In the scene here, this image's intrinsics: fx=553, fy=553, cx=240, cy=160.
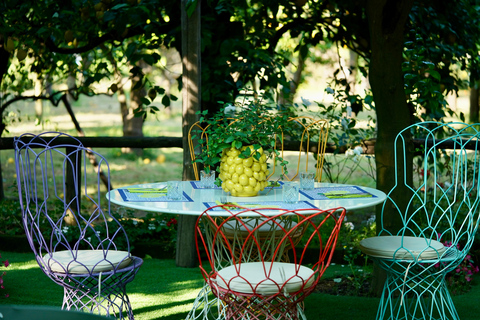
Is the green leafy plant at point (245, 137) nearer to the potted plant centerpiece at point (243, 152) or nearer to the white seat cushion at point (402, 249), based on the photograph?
the potted plant centerpiece at point (243, 152)

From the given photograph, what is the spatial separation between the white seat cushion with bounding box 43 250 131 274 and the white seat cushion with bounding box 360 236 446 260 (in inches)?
45.4

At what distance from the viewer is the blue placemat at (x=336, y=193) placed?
2551 mm

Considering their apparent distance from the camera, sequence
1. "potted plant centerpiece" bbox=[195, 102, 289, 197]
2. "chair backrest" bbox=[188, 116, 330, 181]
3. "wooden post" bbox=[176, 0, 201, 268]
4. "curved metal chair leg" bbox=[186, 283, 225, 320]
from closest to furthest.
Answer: "potted plant centerpiece" bbox=[195, 102, 289, 197], "curved metal chair leg" bbox=[186, 283, 225, 320], "chair backrest" bbox=[188, 116, 330, 181], "wooden post" bbox=[176, 0, 201, 268]

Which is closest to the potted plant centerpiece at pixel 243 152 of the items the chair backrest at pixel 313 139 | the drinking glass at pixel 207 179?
the chair backrest at pixel 313 139

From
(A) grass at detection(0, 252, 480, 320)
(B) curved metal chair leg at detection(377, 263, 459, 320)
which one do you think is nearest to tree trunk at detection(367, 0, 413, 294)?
(A) grass at detection(0, 252, 480, 320)

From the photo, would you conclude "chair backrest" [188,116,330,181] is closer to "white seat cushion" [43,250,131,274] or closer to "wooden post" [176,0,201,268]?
"wooden post" [176,0,201,268]

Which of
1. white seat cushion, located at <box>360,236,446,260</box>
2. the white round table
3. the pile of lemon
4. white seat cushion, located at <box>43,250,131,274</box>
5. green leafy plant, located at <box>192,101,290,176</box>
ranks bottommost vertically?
white seat cushion, located at <box>43,250,131,274</box>

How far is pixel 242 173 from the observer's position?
255 cm

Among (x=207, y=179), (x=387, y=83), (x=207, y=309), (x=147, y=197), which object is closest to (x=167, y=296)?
(x=207, y=309)

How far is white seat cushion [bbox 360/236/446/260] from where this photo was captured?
2.55 m

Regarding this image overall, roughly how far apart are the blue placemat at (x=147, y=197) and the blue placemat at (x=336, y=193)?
583mm

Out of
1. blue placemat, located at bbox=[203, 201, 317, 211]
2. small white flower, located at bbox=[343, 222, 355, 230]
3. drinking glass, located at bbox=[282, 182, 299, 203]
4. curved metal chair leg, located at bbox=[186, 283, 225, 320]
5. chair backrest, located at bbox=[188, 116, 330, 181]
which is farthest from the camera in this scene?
small white flower, located at bbox=[343, 222, 355, 230]

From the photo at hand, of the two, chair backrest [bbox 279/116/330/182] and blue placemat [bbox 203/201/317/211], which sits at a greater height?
chair backrest [bbox 279/116/330/182]

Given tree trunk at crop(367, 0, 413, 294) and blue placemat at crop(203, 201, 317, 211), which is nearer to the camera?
blue placemat at crop(203, 201, 317, 211)
